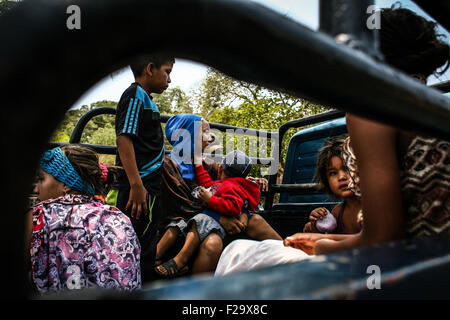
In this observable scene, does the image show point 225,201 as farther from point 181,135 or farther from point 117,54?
point 117,54

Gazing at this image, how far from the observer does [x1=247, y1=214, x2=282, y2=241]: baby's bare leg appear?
3.17 m

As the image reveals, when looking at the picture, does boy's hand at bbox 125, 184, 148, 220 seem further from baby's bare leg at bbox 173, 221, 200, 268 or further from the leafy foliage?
the leafy foliage

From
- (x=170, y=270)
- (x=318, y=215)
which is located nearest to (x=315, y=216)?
(x=318, y=215)

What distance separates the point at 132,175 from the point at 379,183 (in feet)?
5.89

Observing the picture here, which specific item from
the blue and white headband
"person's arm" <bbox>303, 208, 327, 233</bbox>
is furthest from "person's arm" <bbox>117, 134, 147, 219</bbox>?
"person's arm" <bbox>303, 208, 327, 233</bbox>

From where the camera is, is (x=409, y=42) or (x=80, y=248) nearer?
(x=409, y=42)

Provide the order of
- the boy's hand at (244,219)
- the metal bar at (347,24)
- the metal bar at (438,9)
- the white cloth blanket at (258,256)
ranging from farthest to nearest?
the boy's hand at (244,219), the white cloth blanket at (258,256), the metal bar at (438,9), the metal bar at (347,24)

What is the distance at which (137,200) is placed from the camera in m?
2.53

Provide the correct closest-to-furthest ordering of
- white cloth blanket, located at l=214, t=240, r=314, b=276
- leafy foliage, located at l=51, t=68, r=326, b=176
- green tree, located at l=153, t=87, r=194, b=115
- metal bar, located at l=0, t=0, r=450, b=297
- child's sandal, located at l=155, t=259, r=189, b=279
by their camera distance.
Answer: metal bar, located at l=0, t=0, r=450, b=297, white cloth blanket, located at l=214, t=240, r=314, b=276, child's sandal, located at l=155, t=259, r=189, b=279, leafy foliage, located at l=51, t=68, r=326, b=176, green tree, located at l=153, t=87, r=194, b=115

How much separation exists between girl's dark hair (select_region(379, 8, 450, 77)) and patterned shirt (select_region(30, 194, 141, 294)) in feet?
5.20

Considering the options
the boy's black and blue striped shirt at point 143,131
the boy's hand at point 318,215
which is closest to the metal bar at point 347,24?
the boy's hand at point 318,215

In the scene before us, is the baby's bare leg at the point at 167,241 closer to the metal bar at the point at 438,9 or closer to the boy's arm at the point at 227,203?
the boy's arm at the point at 227,203

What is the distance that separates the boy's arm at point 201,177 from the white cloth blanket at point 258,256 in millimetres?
1515

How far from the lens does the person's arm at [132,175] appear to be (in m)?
2.48
